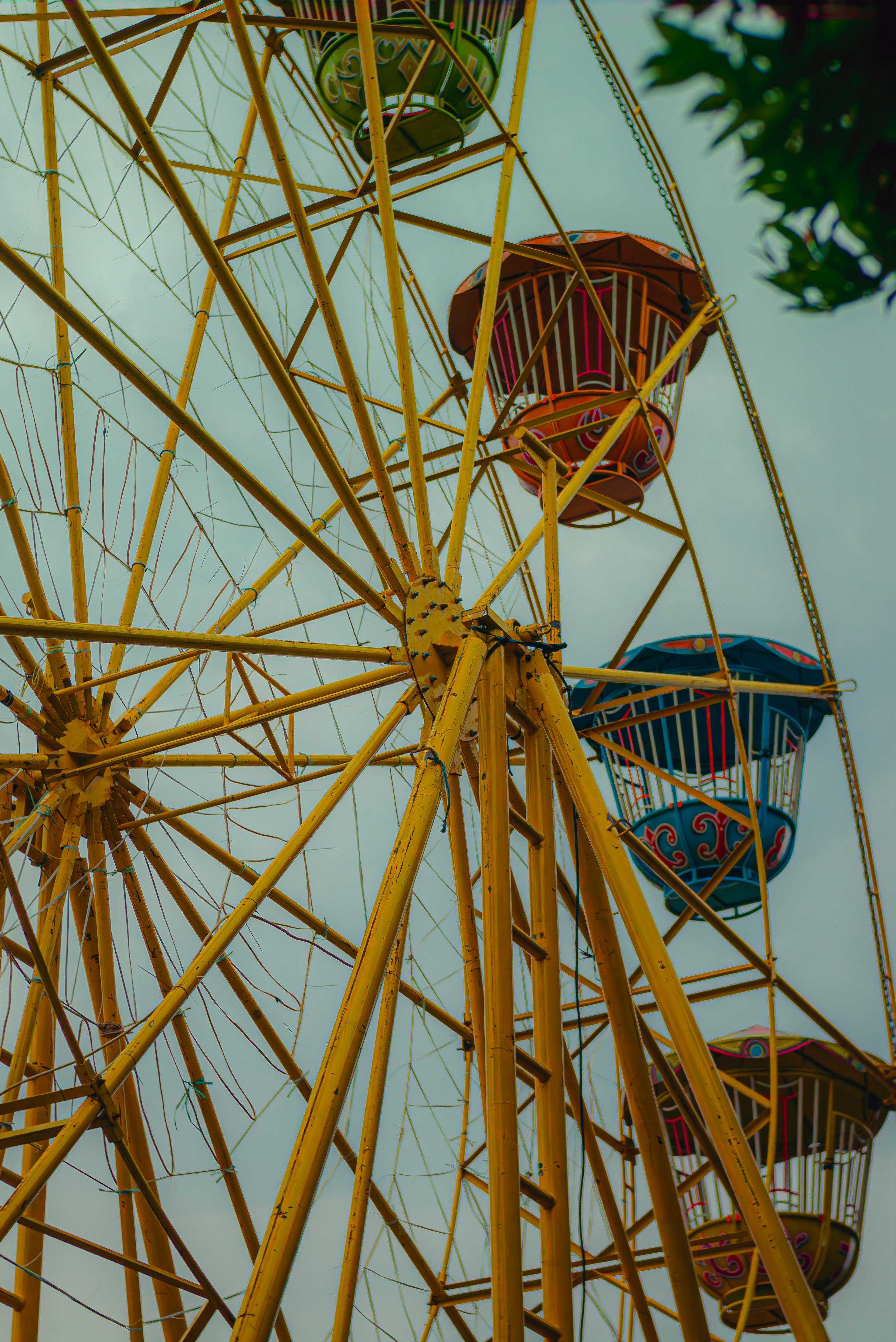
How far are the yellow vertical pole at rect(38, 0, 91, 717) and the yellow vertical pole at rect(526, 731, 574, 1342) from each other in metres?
4.19

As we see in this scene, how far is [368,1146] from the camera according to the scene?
339 inches

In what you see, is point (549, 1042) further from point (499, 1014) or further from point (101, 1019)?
point (101, 1019)

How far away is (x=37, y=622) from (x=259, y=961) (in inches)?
212

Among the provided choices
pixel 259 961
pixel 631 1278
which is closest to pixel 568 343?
pixel 259 961

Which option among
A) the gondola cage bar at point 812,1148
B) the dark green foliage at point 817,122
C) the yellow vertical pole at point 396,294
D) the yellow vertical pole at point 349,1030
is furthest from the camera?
the gondola cage bar at point 812,1148

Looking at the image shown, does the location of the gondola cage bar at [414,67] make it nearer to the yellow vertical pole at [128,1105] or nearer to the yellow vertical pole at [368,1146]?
the yellow vertical pole at [128,1105]

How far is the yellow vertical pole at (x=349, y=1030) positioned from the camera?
606 centimetres

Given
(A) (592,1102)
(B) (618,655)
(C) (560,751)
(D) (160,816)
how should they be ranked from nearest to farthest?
(C) (560,751)
(D) (160,816)
(A) (592,1102)
(B) (618,655)

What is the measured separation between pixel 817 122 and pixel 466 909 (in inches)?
306

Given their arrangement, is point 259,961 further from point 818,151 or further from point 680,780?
point 818,151

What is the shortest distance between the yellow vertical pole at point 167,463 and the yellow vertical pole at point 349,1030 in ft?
10.4

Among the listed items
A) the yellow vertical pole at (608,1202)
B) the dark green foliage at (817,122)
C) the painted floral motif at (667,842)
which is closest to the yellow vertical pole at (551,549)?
the yellow vertical pole at (608,1202)

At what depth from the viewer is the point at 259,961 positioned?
1152 cm

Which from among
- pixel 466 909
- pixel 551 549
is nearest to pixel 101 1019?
pixel 466 909
